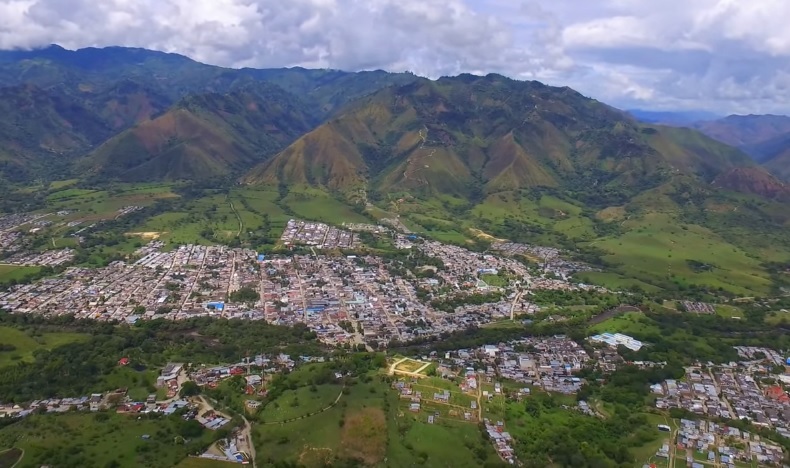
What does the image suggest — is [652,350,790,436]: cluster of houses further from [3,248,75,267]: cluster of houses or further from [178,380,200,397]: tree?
[3,248,75,267]: cluster of houses

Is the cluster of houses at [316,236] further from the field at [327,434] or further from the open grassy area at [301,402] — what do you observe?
the field at [327,434]

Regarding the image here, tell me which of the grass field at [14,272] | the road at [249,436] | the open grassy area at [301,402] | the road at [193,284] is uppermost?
the grass field at [14,272]

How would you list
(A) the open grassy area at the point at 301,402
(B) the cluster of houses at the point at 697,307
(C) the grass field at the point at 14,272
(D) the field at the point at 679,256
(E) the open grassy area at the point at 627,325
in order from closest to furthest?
1. (A) the open grassy area at the point at 301,402
2. (E) the open grassy area at the point at 627,325
3. (B) the cluster of houses at the point at 697,307
4. (C) the grass field at the point at 14,272
5. (D) the field at the point at 679,256

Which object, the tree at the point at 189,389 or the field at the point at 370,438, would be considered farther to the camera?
the tree at the point at 189,389

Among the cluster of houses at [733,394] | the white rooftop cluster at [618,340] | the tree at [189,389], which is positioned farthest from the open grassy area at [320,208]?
the cluster of houses at [733,394]

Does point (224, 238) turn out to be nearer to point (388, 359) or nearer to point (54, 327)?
point (54, 327)

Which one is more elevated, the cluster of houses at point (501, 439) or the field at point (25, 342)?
the field at point (25, 342)
